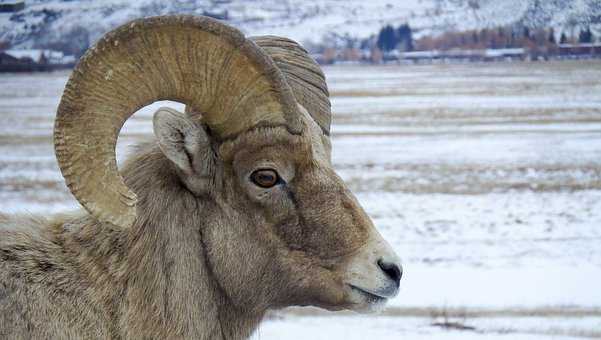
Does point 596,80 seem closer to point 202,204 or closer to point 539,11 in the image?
point 539,11

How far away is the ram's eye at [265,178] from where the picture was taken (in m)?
3.46

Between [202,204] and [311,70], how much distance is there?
104 centimetres

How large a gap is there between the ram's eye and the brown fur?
0.04 m

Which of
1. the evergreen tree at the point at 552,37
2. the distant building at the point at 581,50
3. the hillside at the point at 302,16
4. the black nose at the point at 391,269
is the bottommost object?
the distant building at the point at 581,50

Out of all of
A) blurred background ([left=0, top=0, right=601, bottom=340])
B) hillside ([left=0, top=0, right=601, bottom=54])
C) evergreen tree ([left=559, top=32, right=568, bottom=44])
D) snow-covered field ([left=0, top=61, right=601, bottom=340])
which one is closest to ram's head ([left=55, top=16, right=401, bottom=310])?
blurred background ([left=0, top=0, right=601, bottom=340])

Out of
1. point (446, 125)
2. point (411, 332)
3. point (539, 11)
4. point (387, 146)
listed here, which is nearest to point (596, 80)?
point (539, 11)

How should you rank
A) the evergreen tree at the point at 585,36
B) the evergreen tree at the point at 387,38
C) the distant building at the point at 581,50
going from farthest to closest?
the evergreen tree at the point at 387,38 → the distant building at the point at 581,50 → the evergreen tree at the point at 585,36

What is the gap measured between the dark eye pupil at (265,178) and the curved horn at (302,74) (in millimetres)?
589

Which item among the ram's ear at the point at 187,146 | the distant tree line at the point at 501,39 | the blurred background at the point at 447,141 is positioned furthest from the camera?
the distant tree line at the point at 501,39

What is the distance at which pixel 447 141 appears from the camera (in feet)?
58.4

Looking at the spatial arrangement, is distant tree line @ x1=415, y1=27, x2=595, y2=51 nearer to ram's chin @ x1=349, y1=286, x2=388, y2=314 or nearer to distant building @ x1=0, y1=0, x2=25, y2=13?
distant building @ x1=0, y1=0, x2=25, y2=13

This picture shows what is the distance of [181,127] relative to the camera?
11.3ft

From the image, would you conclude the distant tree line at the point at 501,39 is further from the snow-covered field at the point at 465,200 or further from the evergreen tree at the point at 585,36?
the snow-covered field at the point at 465,200

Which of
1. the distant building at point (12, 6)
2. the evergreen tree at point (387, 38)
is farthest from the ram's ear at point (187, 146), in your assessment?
the evergreen tree at point (387, 38)
